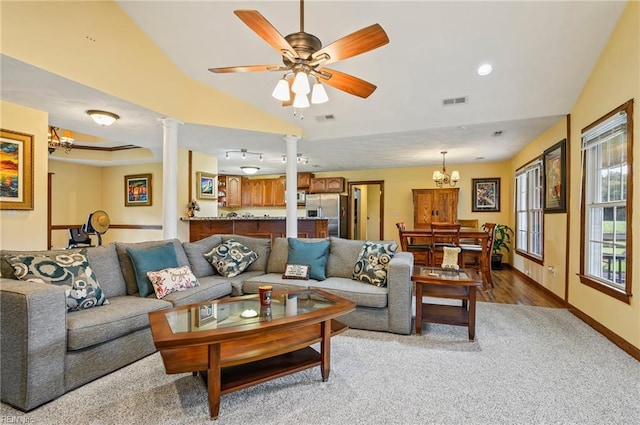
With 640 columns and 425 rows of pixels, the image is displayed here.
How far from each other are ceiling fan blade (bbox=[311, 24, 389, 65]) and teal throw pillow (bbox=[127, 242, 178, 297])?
2267 millimetres

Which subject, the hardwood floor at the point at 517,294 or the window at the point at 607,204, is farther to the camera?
the hardwood floor at the point at 517,294

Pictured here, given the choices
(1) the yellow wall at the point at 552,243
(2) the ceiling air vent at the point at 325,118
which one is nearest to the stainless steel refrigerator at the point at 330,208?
A: (2) the ceiling air vent at the point at 325,118

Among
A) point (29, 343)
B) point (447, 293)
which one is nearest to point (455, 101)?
point (447, 293)

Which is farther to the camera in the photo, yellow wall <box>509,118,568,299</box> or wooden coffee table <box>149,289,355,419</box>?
yellow wall <box>509,118,568,299</box>

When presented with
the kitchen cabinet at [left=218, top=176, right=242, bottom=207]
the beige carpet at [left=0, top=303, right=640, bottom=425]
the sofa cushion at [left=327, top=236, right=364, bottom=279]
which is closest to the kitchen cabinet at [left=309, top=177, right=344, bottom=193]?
the kitchen cabinet at [left=218, top=176, right=242, bottom=207]

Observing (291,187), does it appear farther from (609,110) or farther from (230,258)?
(609,110)

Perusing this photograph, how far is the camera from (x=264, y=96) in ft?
14.0

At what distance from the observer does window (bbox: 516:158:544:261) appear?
196 inches

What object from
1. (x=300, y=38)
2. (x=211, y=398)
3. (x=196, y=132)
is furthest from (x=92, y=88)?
(x=211, y=398)

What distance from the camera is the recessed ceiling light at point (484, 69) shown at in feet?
10.9

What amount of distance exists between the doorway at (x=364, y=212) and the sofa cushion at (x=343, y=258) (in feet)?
16.5

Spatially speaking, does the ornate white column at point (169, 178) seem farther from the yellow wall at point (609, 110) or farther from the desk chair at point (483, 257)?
the yellow wall at point (609, 110)

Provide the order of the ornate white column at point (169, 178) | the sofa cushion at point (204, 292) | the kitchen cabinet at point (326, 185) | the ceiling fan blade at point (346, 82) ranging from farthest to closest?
1. the kitchen cabinet at point (326, 185)
2. the ornate white column at point (169, 178)
3. the sofa cushion at point (204, 292)
4. the ceiling fan blade at point (346, 82)

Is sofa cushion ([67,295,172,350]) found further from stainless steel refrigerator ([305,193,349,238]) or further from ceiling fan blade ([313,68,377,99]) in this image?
stainless steel refrigerator ([305,193,349,238])
